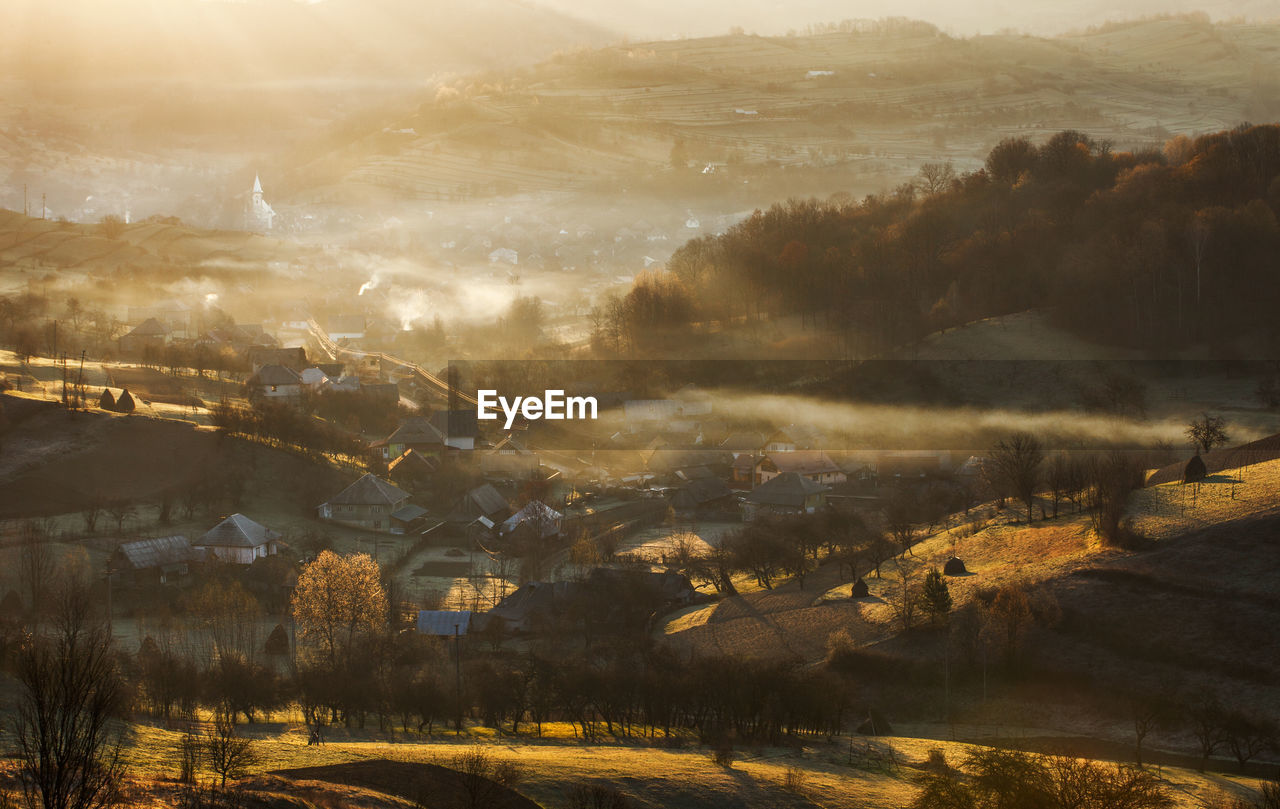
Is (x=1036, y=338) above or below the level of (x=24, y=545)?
above

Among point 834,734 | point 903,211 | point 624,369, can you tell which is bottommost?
point 834,734

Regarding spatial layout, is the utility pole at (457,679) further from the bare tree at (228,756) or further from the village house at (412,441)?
the village house at (412,441)

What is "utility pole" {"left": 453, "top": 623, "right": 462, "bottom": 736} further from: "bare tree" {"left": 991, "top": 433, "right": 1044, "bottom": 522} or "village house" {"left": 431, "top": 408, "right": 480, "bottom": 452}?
"village house" {"left": 431, "top": 408, "right": 480, "bottom": 452}

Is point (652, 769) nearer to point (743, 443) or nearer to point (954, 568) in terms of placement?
A: point (954, 568)

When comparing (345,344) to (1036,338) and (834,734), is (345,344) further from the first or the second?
(834,734)

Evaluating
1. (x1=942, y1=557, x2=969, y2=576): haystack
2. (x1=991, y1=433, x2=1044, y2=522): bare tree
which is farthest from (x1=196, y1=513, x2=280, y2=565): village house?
(x1=991, y1=433, x2=1044, y2=522): bare tree

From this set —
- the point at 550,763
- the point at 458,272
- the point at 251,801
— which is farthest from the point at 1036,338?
the point at 458,272

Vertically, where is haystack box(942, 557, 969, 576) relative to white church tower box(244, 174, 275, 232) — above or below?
below
